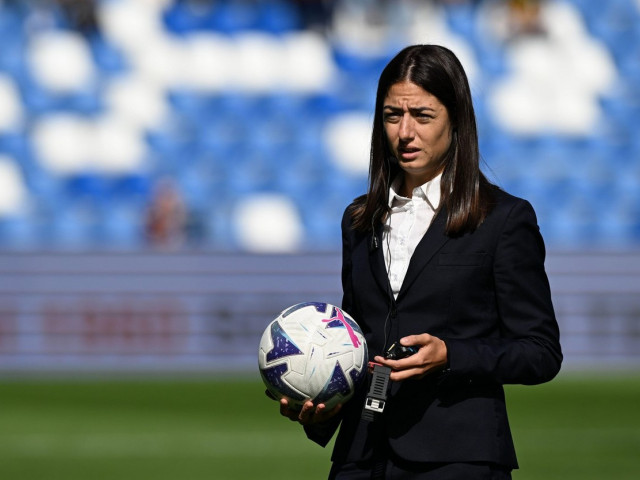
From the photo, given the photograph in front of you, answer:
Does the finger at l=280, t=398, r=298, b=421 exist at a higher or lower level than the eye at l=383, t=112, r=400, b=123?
lower

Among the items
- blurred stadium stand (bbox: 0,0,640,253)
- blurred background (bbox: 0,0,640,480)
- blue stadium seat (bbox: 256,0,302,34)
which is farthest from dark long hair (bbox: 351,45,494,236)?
blue stadium seat (bbox: 256,0,302,34)

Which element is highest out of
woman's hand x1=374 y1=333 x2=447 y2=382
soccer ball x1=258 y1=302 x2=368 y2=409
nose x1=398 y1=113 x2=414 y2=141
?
nose x1=398 y1=113 x2=414 y2=141

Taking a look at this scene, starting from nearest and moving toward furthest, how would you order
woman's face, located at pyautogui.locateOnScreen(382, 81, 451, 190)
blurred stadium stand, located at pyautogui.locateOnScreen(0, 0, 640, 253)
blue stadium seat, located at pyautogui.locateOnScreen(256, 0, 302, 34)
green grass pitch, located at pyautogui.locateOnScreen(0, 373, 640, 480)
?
woman's face, located at pyautogui.locateOnScreen(382, 81, 451, 190), green grass pitch, located at pyautogui.locateOnScreen(0, 373, 640, 480), blurred stadium stand, located at pyautogui.locateOnScreen(0, 0, 640, 253), blue stadium seat, located at pyautogui.locateOnScreen(256, 0, 302, 34)

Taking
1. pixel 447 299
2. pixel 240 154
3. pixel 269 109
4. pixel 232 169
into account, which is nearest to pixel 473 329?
pixel 447 299

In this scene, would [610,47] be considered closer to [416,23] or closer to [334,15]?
[416,23]

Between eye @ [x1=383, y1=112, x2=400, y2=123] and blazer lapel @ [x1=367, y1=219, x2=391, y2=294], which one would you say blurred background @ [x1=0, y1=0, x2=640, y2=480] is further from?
eye @ [x1=383, y1=112, x2=400, y2=123]

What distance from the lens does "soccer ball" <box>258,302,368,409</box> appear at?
3592 millimetres

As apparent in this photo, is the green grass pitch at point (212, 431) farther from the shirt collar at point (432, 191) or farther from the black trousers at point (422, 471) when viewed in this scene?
the shirt collar at point (432, 191)

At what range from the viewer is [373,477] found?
3.47 meters

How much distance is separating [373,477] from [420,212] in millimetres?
744

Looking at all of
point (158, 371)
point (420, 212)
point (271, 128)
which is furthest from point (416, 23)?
point (420, 212)

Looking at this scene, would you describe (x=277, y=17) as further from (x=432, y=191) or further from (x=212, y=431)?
(x=432, y=191)

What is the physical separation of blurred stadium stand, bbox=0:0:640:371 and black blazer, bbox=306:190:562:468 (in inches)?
442

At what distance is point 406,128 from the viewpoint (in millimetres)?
3465
